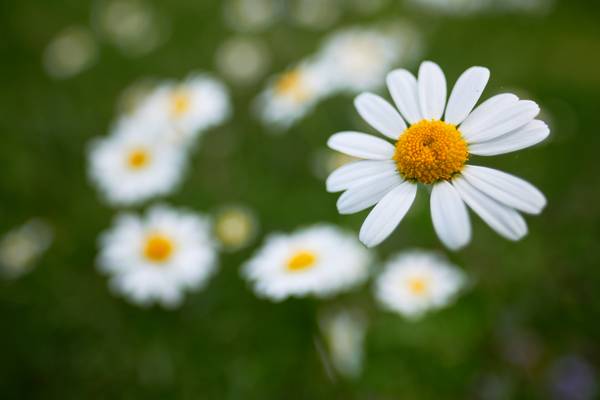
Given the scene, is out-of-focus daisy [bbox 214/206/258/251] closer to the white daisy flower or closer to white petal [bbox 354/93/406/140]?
the white daisy flower

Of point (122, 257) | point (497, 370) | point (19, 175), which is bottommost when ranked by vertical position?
point (497, 370)

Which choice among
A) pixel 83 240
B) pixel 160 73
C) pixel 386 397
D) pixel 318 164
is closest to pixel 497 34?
pixel 318 164

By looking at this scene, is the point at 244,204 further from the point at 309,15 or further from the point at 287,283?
the point at 309,15

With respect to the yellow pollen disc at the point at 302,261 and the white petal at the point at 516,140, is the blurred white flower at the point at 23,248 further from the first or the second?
the white petal at the point at 516,140

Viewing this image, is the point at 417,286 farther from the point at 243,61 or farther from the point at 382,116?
the point at 243,61

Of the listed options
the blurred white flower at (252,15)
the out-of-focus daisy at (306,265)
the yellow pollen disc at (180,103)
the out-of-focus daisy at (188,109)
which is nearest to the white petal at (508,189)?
the out-of-focus daisy at (306,265)

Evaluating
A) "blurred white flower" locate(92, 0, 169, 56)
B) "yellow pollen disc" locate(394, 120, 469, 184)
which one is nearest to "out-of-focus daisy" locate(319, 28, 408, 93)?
"yellow pollen disc" locate(394, 120, 469, 184)
